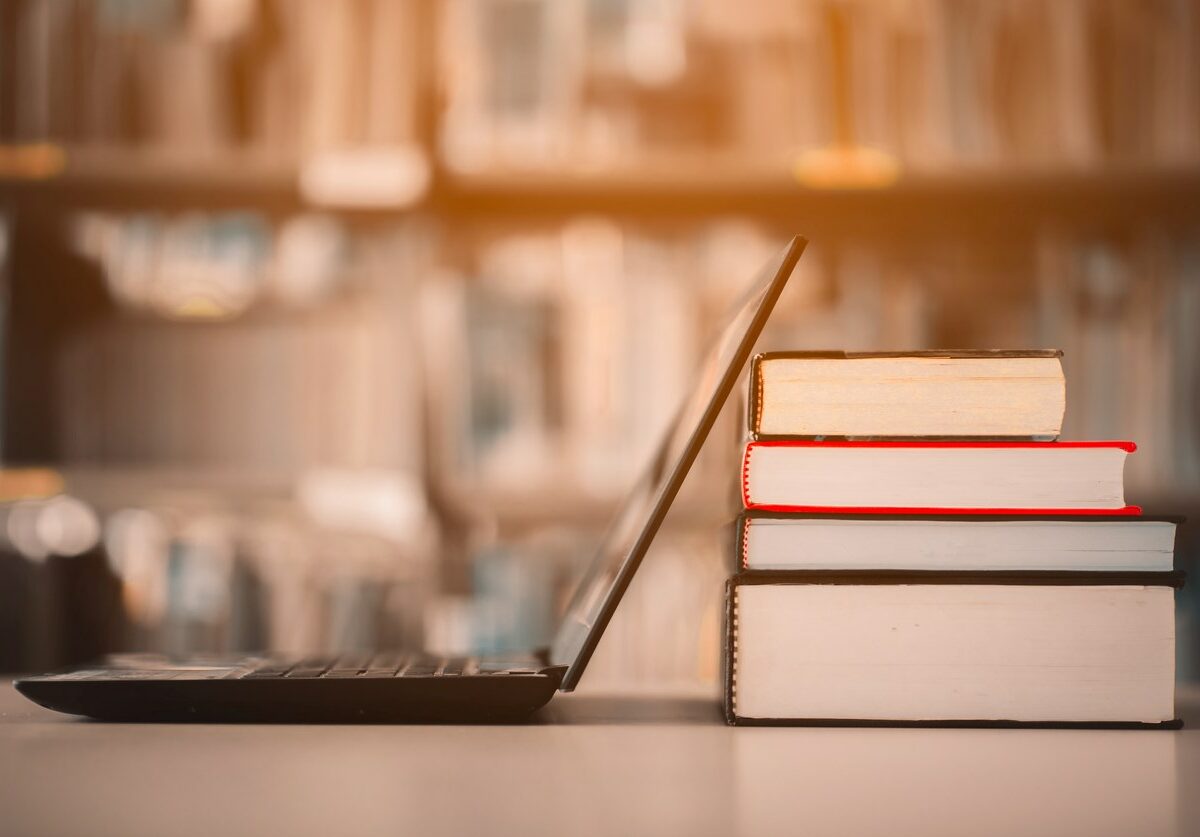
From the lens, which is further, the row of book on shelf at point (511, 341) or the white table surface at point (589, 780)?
the row of book on shelf at point (511, 341)

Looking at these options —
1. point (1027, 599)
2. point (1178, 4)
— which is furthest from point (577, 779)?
point (1178, 4)

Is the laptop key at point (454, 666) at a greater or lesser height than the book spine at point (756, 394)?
lesser

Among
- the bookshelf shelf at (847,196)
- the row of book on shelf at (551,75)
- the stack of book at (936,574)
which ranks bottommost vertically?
the stack of book at (936,574)

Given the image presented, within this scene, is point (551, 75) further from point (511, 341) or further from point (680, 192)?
point (511, 341)

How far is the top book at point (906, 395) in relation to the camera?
58cm

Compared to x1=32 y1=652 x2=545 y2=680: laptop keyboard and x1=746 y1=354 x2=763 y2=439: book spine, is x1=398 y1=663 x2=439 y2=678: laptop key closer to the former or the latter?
x1=32 y1=652 x2=545 y2=680: laptop keyboard

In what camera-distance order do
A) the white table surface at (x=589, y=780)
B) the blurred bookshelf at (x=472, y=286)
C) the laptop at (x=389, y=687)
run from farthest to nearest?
the blurred bookshelf at (x=472, y=286) → the laptop at (x=389, y=687) → the white table surface at (x=589, y=780)

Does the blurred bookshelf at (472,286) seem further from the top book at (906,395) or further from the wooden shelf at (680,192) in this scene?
the top book at (906,395)

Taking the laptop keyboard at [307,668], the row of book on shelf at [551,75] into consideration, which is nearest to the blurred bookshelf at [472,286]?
the row of book on shelf at [551,75]

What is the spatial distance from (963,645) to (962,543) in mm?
54

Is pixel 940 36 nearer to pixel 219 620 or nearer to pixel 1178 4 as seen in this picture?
pixel 1178 4

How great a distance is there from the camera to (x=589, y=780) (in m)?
0.46

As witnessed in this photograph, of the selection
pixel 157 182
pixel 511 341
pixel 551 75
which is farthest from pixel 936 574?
pixel 157 182

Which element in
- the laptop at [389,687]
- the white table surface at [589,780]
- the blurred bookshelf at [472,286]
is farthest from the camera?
the blurred bookshelf at [472,286]
